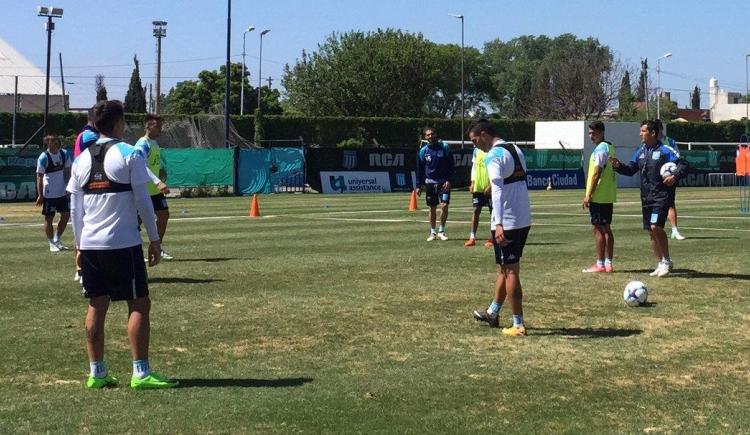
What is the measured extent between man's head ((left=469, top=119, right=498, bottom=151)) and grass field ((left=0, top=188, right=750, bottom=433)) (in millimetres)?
1654

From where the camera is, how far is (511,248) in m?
9.23

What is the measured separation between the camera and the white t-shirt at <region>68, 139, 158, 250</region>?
702 cm

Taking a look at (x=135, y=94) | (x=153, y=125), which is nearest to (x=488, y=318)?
(x=153, y=125)

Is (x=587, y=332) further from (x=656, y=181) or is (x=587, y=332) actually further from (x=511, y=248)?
(x=656, y=181)

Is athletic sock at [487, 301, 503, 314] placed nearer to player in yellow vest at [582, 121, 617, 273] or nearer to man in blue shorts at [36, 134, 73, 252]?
player in yellow vest at [582, 121, 617, 273]

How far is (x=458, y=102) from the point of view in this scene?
13962 cm

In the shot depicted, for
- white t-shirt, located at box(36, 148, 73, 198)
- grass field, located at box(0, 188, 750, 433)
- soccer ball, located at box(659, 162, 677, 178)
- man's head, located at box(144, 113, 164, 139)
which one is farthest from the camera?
white t-shirt, located at box(36, 148, 73, 198)

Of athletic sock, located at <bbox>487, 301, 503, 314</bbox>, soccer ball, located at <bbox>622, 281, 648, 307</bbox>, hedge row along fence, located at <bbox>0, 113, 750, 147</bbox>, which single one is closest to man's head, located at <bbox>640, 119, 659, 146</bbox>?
soccer ball, located at <bbox>622, 281, 648, 307</bbox>

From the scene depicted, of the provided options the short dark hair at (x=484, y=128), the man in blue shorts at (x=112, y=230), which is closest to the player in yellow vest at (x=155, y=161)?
the short dark hair at (x=484, y=128)

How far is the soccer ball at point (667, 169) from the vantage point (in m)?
13.3

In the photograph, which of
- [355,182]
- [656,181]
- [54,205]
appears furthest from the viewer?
[355,182]

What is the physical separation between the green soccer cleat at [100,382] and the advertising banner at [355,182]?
38016 millimetres

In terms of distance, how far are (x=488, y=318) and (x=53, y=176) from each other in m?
10.1

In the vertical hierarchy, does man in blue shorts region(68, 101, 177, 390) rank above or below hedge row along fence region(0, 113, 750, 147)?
below
